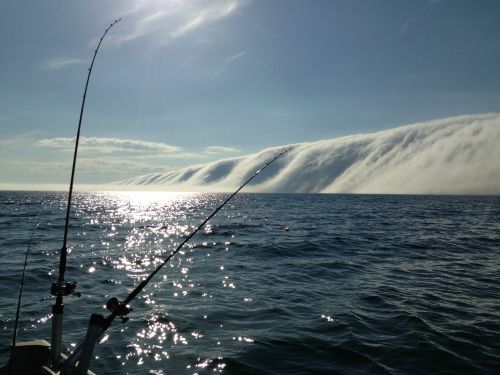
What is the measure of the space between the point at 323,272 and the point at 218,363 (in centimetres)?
875

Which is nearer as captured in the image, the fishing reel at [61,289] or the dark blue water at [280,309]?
the fishing reel at [61,289]

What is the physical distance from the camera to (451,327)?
30.4 feet

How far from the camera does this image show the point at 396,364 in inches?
290

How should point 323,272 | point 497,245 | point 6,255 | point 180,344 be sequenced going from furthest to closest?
point 497,245, point 6,255, point 323,272, point 180,344

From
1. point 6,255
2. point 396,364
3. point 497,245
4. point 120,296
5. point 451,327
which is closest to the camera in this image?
point 396,364

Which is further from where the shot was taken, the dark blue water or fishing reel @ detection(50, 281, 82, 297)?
the dark blue water

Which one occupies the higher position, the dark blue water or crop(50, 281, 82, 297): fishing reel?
crop(50, 281, 82, 297): fishing reel

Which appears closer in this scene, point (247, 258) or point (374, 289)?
point (374, 289)

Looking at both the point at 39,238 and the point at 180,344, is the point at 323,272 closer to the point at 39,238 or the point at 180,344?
the point at 180,344

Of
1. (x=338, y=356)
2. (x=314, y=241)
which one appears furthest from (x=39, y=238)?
(x=338, y=356)

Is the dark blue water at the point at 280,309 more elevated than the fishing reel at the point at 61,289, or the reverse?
the fishing reel at the point at 61,289

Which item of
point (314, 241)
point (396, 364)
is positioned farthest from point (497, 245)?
point (396, 364)

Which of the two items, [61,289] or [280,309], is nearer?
[61,289]

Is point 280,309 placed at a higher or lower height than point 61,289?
lower
